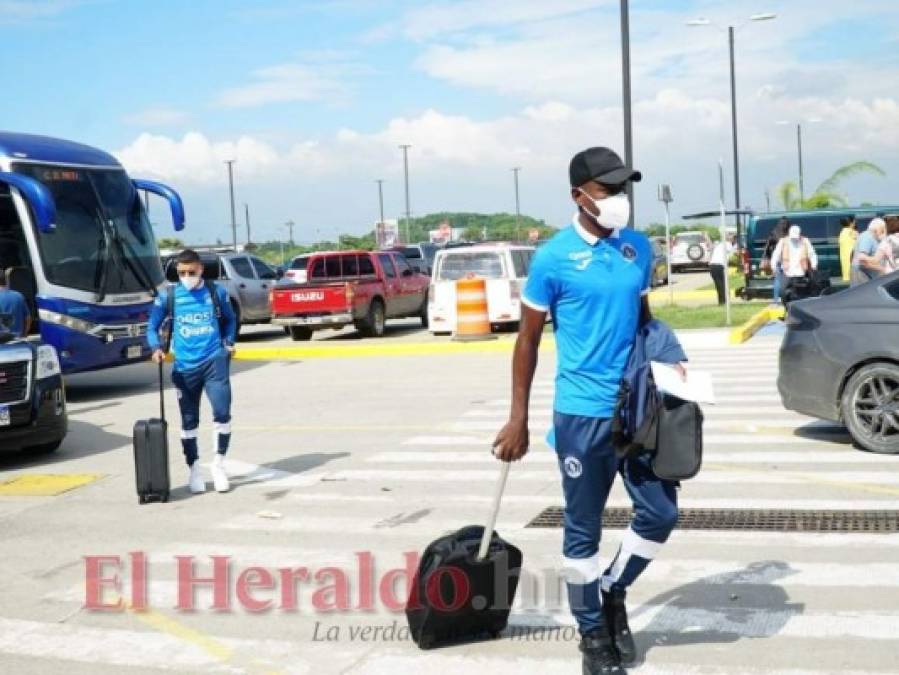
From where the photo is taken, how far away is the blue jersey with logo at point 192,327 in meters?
9.38

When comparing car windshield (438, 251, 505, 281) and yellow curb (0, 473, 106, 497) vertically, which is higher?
car windshield (438, 251, 505, 281)

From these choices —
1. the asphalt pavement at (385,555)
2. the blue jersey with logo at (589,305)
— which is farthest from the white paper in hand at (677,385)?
the asphalt pavement at (385,555)

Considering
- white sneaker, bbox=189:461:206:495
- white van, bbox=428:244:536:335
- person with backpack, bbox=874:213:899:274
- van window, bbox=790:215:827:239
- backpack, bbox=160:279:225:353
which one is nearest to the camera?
backpack, bbox=160:279:225:353

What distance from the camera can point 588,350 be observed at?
483 centimetres

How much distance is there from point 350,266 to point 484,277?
13.7 ft

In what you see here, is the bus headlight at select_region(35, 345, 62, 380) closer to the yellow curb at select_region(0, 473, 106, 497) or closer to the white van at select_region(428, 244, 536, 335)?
the yellow curb at select_region(0, 473, 106, 497)

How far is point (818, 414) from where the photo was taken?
1011cm

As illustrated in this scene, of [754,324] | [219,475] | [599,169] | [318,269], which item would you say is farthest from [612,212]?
[318,269]

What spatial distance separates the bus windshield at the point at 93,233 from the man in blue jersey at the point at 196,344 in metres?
7.37

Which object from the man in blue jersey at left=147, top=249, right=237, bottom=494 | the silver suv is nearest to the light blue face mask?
the man in blue jersey at left=147, top=249, right=237, bottom=494

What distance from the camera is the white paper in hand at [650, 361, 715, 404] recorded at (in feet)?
16.0

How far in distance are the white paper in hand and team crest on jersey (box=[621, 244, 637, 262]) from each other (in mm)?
410

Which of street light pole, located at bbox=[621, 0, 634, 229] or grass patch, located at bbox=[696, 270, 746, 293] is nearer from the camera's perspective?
street light pole, located at bbox=[621, 0, 634, 229]

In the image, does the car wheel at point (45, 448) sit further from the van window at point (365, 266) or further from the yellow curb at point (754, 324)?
the van window at point (365, 266)
